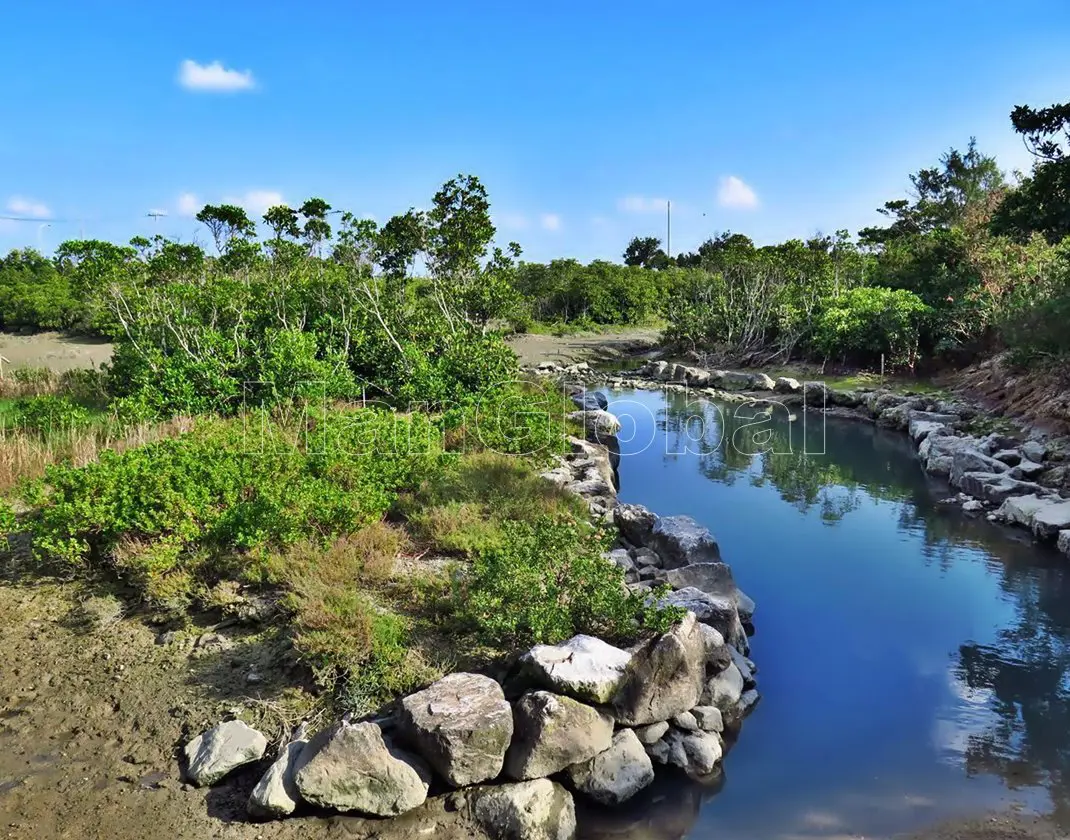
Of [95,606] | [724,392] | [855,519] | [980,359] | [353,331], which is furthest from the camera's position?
[724,392]

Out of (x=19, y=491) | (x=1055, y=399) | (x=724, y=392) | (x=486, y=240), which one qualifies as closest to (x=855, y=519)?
(x=1055, y=399)

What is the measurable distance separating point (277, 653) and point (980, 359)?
817 inches

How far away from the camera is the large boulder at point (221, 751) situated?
174 inches

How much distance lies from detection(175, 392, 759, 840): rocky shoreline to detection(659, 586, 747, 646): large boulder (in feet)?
1.60

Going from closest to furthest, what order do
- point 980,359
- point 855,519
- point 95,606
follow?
point 95,606 < point 855,519 < point 980,359

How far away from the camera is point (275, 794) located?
13.8 ft

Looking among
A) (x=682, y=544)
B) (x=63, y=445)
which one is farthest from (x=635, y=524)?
(x=63, y=445)

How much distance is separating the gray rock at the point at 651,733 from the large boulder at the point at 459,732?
3.25 feet

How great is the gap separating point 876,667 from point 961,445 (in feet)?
29.2

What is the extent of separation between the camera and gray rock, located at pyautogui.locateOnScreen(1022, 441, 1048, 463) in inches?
479

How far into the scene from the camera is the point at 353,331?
558 inches

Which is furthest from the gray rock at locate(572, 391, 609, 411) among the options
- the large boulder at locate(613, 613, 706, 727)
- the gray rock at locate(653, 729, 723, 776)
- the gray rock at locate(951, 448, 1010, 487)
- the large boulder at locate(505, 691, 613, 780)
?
the large boulder at locate(505, 691, 613, 780)

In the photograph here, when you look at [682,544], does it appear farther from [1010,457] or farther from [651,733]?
[1010,457]

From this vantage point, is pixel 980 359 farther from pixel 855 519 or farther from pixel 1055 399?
pixel 855 519
